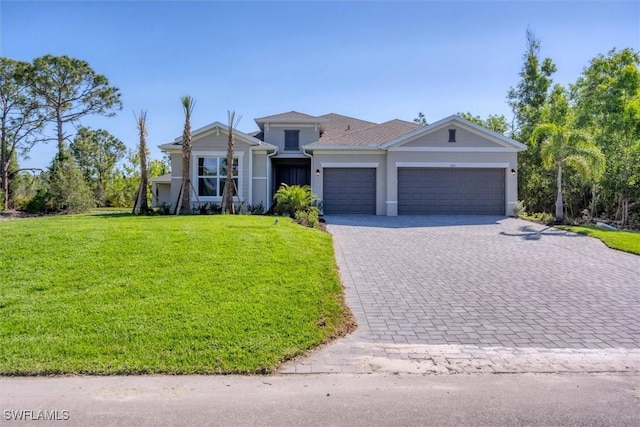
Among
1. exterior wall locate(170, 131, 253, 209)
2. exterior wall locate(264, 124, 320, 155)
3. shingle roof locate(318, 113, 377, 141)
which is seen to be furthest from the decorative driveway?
shingle roof locate(318, 113, 377, 141)

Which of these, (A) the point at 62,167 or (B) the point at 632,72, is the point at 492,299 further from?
(A) the point at 62,167

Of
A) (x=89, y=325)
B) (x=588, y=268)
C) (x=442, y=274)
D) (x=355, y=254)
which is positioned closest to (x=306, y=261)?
(x=355, y=254)

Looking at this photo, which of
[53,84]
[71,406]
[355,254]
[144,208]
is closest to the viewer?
[71,406]

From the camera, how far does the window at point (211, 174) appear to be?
1881 cm

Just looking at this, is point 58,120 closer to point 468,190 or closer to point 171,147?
point 171,147

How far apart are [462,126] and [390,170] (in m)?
3.94

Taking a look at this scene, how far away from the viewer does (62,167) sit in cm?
2325

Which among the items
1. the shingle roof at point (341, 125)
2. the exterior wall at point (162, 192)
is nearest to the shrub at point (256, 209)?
the shingle roof at point (341, 125)

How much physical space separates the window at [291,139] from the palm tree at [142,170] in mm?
6893

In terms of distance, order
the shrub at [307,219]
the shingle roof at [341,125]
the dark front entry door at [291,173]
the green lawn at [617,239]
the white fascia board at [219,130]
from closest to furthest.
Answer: the green lawn at [617,239] → the shrub at [307,219] → the white fascia board at [219,130] → the dark front entry door at [291,173] → the shingle roof at [341,125]

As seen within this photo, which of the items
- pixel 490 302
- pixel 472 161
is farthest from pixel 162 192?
pixel 490 302

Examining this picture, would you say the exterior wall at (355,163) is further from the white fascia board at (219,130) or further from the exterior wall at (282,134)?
the white fascia board at (219,130)

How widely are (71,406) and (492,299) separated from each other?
606 centimetres

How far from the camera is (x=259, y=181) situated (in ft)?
62.7
